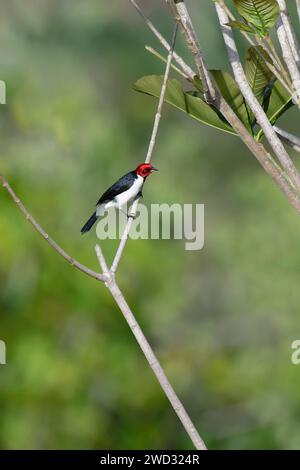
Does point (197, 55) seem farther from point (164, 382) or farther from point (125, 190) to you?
point (125, 190)

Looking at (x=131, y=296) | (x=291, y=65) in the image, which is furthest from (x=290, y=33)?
(x=131, y=296)

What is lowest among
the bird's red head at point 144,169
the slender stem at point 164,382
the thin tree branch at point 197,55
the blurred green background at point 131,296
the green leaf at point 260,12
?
the blurred green background at point 131,296

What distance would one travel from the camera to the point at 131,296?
14.8ft

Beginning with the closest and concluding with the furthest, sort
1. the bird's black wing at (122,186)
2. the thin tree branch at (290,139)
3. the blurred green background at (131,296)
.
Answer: the thin tree branch at (290,139) → the bird's black wing at (122,186) → the blurred green background at (131,296)

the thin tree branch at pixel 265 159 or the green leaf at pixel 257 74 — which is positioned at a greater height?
the green leaf at pixel 257 74

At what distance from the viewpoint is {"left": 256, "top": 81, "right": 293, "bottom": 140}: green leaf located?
860 millimetres

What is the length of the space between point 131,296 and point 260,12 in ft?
12.4

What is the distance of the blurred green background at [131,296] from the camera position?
169 inches

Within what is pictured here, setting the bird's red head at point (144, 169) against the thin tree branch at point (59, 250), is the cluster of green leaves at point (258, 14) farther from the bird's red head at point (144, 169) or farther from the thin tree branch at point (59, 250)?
the bird's red head at point (144, 169)

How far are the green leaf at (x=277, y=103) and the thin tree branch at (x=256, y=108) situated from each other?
0.24 ft

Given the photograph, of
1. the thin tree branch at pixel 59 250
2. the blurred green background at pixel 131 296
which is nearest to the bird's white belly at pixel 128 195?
the thin tree branch at pixel 59 250

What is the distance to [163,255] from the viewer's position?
4.70m
